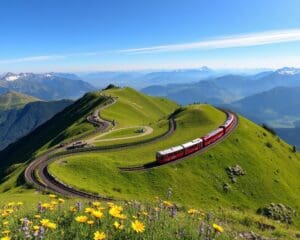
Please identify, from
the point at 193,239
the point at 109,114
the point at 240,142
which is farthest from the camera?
the point at 109,114

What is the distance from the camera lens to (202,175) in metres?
99.4

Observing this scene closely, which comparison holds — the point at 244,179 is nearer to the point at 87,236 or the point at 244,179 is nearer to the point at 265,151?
the point at 265,151

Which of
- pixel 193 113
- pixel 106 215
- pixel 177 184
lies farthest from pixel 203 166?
pixel 106 215

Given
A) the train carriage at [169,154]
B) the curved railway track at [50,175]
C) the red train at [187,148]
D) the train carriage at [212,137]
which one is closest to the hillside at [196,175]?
the curved railway track at [50,175]

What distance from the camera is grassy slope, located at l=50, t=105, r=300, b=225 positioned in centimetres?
8600

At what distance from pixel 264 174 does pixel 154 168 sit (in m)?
38.6

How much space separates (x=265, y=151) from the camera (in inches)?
5197

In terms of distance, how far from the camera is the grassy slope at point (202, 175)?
86.0 meters

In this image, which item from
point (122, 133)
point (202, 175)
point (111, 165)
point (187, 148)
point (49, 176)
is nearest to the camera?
point (49, 176)

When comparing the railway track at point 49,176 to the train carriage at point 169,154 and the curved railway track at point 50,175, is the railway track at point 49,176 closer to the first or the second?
the curved railway track at point 50,175

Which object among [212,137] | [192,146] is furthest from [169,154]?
[212,137]

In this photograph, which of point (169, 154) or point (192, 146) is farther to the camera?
point (192, 146)

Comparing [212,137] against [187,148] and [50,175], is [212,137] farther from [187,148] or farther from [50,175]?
[50,175]

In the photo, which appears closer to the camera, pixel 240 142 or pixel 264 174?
pixel 264 174
